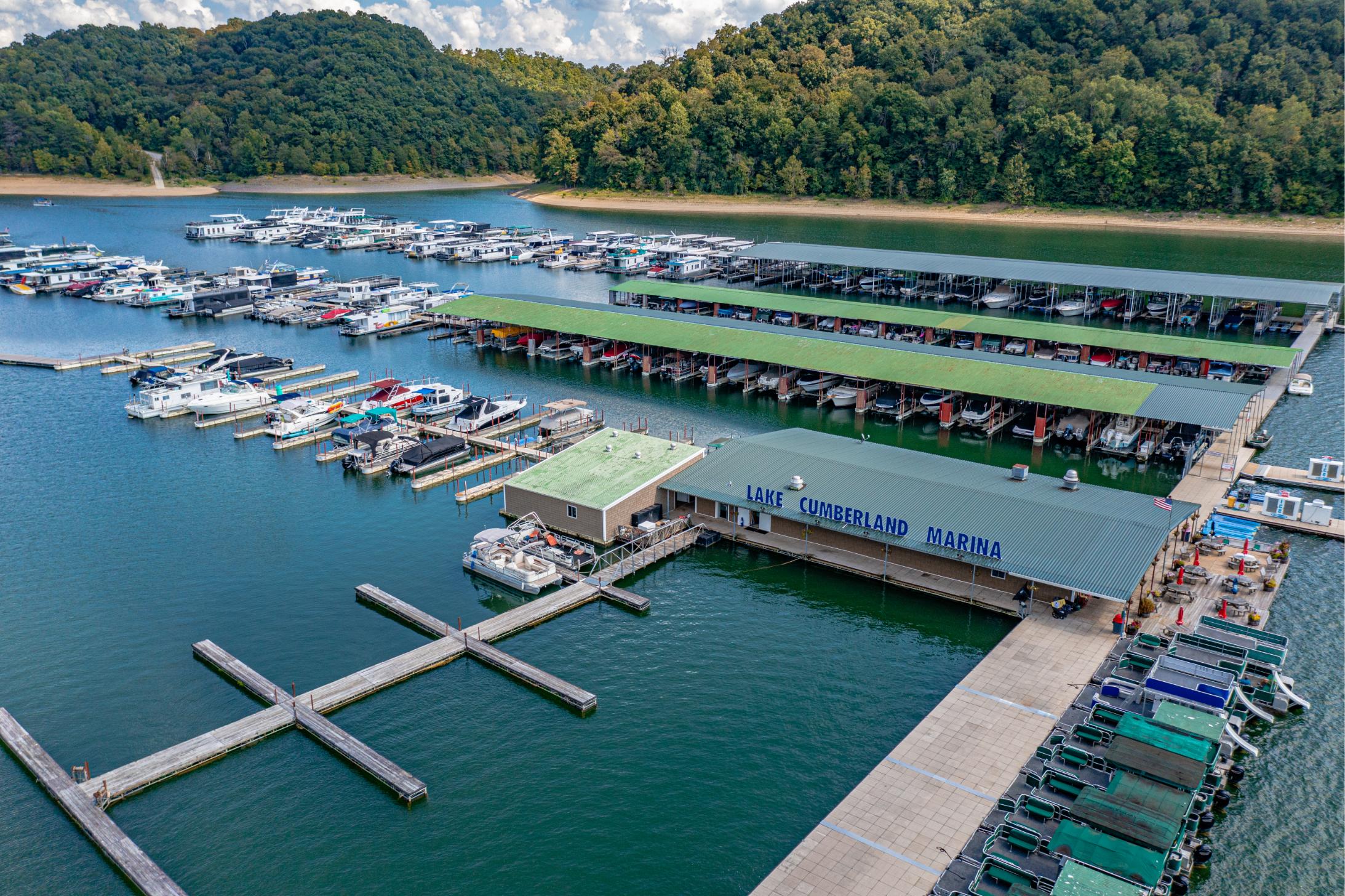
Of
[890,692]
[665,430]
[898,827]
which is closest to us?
[898,827]

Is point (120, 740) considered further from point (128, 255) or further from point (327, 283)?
point (128, 255)

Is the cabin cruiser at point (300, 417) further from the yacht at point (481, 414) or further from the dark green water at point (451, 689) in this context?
the yacht at point (481, 414)

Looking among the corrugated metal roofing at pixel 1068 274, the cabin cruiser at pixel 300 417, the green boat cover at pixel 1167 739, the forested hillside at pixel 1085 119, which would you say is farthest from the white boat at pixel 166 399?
the forested hillside at pixel 1085 119

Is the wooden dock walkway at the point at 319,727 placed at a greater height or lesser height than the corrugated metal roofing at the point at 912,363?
lesser

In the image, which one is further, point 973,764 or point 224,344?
point 224,344

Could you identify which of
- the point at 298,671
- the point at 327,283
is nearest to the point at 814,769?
the point at 298,671

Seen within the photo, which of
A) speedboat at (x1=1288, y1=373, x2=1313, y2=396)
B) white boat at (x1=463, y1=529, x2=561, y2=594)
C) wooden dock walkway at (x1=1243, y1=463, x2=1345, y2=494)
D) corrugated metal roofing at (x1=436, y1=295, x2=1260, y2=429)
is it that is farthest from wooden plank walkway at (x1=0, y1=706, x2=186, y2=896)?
speedboat at (x1=1288, y1=373, x2=1313, y2=396)
